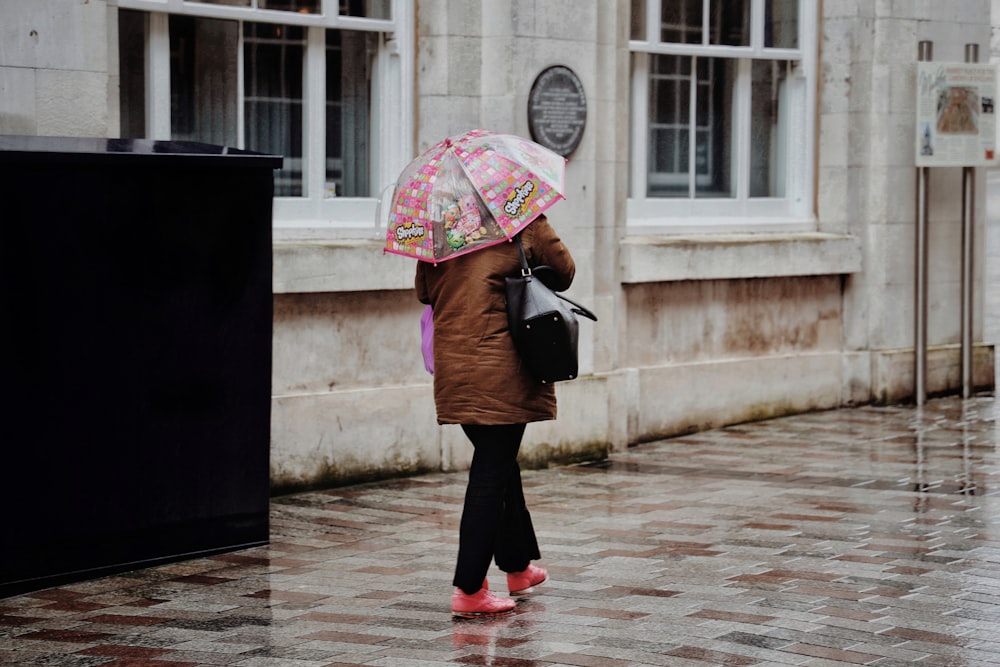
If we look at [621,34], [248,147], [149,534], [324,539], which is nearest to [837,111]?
[621,34]

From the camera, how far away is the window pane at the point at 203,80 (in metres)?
8.23

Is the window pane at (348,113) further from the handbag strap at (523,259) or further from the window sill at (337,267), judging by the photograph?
the handbag strap at (523,259)

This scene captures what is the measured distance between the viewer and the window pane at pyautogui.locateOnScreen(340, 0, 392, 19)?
8.93 metres

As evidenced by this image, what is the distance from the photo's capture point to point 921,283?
11.6m

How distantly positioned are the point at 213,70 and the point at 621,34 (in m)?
2.67

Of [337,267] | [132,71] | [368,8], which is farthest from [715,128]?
[132,71]

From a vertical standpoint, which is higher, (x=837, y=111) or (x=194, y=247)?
(x=837, y=111)

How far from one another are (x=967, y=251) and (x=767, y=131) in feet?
5.77

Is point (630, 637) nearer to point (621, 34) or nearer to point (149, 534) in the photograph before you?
point (149, 534)

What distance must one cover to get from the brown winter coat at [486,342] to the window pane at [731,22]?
18.1ft

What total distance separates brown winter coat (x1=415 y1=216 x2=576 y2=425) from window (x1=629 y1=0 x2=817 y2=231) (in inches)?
187

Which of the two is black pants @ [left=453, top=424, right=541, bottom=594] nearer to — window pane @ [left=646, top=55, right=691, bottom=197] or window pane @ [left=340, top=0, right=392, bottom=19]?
window pane @ [left=340, top=0, right=392, bottom=19]

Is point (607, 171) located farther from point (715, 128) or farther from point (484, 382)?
point (484, 382)

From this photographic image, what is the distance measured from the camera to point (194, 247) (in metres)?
6.63
